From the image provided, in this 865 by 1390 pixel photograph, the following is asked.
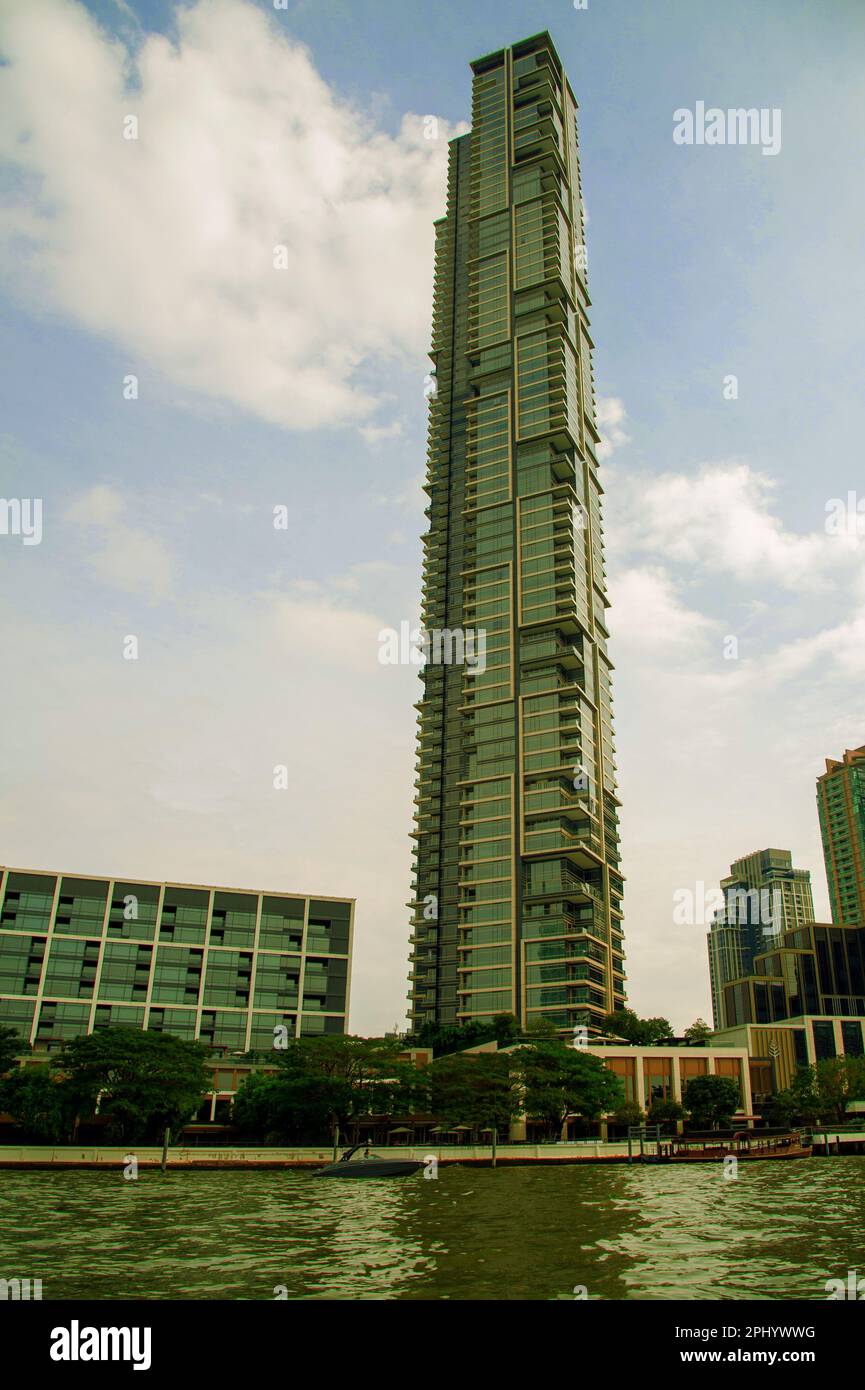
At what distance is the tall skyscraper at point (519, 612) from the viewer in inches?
5064

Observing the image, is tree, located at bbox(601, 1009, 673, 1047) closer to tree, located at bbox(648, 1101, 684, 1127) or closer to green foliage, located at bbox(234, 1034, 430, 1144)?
tree, located at bbox(648, 1101, 684, 1127)

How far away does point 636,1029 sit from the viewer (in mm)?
119000

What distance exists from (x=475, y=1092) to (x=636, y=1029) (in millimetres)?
44310

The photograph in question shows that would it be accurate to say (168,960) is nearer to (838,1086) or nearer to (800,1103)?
(800,1103)

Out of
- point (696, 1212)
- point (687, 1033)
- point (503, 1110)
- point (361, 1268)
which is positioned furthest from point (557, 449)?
point (361, 1268)

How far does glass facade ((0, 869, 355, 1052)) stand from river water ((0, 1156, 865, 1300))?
237 feet

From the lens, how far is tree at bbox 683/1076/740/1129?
103 metres
